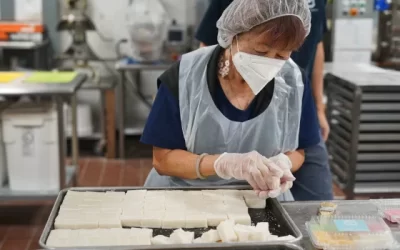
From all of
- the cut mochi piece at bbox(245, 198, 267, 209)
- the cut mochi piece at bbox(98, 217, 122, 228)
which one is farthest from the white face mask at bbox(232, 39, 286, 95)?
the cut mochi piece at bbox(98, 217, 122, 228)

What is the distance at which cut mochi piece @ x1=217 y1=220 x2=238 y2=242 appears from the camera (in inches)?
49.1

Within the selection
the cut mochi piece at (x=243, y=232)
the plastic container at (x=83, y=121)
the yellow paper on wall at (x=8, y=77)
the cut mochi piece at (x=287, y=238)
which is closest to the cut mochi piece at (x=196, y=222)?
the cut mochi piece at (x=243, y=232)

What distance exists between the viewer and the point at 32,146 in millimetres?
3107

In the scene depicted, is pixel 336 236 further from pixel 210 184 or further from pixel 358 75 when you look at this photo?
pixel 358 75

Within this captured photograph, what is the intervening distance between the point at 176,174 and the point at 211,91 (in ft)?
0.92

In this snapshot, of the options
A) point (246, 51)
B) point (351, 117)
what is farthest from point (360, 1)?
point (246, 51)

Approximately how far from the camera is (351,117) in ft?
9.07

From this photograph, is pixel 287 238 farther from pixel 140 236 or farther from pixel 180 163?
pixel 180 163

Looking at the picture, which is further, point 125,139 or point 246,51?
point 125,139

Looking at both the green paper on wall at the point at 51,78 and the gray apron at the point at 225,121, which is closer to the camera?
the gray apron at the point at 225,121

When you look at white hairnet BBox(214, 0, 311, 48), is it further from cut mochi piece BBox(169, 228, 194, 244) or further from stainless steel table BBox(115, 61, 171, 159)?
stainless steel table BBox(115, 61, 171, 159)

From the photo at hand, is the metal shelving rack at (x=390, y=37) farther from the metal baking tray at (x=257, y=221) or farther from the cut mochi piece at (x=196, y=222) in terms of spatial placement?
the cut mochi piece at (x=196, y=222)

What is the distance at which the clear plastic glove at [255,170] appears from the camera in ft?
4.73

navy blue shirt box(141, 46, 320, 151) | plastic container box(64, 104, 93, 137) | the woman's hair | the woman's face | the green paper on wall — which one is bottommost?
plastic container box(64, 104, 93, 137)
